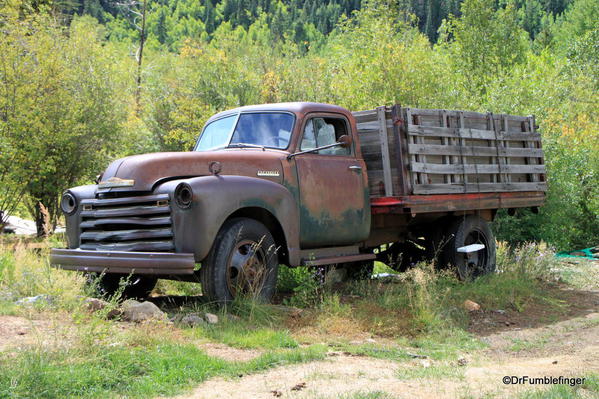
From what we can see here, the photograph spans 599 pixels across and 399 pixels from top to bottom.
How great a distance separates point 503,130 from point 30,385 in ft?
25.8

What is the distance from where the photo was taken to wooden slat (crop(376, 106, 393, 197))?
8.33 metres

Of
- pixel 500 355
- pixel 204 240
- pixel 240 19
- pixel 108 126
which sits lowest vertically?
pixel 500 355

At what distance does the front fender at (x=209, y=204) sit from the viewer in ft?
20.3

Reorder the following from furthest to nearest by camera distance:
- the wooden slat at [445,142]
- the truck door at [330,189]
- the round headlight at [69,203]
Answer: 1. the wooden slat at [445,142]
2. the truck door at [330,189]
3. the round headlight at [69,203]

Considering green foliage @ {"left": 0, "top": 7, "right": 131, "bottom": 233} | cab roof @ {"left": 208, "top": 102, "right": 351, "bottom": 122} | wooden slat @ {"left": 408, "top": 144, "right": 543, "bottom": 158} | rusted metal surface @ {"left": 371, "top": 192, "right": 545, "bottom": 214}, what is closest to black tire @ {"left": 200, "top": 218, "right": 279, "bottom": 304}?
cab roof @ {"left": 208, "top": 102, "right": 351, "bottom": 122}

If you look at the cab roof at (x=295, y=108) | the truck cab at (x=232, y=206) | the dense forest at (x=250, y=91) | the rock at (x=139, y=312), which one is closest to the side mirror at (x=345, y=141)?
the truck cab at (x=232, y=206)

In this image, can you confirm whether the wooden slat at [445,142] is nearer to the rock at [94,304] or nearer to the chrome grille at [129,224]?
the chrome grille at [129,224]

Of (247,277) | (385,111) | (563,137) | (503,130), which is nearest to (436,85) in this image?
(563,137)

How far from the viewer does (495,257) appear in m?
9.98

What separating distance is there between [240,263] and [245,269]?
9 cm

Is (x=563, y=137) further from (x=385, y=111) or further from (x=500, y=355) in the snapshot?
(x=500, y=355)

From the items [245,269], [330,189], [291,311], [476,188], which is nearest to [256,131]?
[330,189]

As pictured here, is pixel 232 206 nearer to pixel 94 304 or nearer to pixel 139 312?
pixel 139 312

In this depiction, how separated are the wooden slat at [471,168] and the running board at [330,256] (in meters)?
1.28
